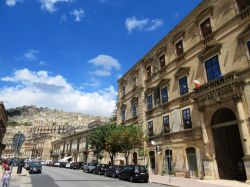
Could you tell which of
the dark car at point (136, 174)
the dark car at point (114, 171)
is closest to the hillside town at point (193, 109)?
the dark car at point (136, 174)

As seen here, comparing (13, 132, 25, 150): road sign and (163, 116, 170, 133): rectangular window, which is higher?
(163, 116, 170, 133): rectangular window

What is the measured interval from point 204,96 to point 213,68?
105 inches

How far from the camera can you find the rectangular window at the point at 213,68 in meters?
19.9

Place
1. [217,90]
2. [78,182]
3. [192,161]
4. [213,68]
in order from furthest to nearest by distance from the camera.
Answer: [192,161], [213,68], [217,90], [78,182]

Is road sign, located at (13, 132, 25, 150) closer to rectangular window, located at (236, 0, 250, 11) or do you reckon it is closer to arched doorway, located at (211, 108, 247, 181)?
arched doorway, located at (211, 108, 247, 181)

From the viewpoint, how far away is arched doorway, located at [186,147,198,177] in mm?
21141

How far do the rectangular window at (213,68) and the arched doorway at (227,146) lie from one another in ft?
9.77

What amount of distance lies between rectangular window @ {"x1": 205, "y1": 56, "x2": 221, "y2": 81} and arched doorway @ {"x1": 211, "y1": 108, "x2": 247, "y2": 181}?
2977mm

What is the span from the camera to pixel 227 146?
20031mm

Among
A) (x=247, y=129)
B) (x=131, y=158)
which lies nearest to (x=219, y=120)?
(x=247, y=129)

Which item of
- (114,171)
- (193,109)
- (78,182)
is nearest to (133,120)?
(114,171)

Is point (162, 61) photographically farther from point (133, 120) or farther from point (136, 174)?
point (136, 174)

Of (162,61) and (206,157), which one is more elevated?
(162,61)

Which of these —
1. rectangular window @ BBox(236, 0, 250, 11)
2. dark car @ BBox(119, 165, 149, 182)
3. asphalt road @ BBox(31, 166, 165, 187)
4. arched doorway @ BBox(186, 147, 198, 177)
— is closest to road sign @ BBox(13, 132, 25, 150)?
asphalt road @ BBox(31, 166, 165, 187)
